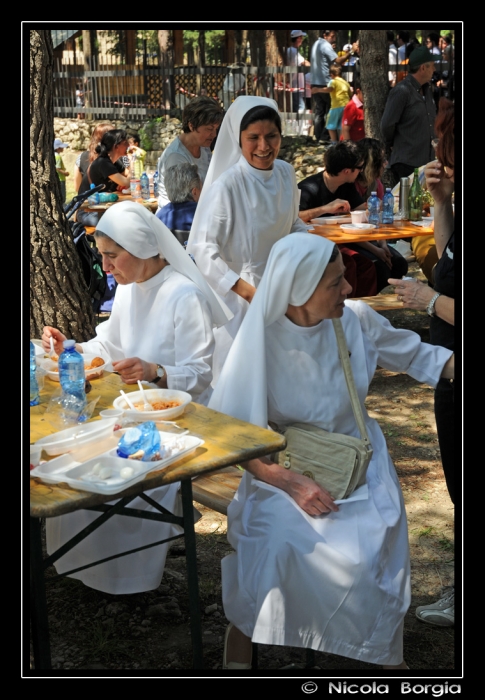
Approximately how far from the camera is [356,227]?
21.6 ft

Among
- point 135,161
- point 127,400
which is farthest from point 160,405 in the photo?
point 135,161

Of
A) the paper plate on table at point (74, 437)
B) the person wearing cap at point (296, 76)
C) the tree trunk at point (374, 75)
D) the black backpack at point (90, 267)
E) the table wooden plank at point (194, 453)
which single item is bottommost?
the table wooden plank at point (194, 453)

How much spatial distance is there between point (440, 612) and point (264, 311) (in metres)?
1.49

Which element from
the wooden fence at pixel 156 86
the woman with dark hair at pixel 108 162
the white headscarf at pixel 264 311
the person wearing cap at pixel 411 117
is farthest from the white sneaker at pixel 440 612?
the wooden fence at pixel 156 86

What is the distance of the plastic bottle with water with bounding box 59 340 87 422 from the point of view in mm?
2877

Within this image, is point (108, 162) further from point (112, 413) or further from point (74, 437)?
point (74, 437)

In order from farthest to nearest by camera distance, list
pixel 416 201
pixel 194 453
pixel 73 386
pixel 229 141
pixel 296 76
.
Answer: pixel 296 76, pixel 416 201, pixel 229 141, pixel 73 386, pixel 194 453

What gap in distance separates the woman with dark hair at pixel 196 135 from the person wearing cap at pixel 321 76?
26.0 feet

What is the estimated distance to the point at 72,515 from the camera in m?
3.25

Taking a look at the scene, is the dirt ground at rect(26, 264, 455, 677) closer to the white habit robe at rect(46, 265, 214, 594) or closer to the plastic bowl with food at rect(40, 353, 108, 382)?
the white habit robe at rect(46, 265, 214, 594)

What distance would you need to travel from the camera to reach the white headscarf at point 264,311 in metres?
2.79

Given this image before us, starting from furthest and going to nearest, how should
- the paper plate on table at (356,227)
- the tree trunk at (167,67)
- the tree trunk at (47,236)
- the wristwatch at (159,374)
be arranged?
the tree trunk at (167,67)
the paper plate on table at (356,227)
the tree trunk at (47,236)
the wristwatch at (159,374)

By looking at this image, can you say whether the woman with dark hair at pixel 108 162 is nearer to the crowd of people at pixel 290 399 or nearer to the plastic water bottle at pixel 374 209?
the plastic water bottle at pixel 374 209
